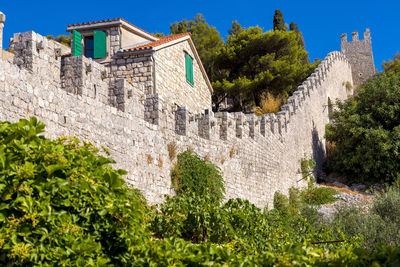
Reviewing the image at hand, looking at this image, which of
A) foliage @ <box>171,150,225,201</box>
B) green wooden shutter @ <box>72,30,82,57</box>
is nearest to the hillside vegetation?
foliage @ <box>171,150,225,201</box>

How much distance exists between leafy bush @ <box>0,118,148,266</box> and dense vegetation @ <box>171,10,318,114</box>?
19922 millimetres

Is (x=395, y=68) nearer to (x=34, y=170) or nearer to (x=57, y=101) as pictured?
(x=57, y=101)

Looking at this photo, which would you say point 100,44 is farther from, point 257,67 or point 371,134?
point 371,134

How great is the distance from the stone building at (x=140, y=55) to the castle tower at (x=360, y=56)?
22046 millimetres

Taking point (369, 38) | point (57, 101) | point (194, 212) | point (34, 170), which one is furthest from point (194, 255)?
point (369, 38)

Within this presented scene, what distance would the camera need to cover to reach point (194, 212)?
6895mm

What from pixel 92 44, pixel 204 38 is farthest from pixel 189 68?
pixel 204 38

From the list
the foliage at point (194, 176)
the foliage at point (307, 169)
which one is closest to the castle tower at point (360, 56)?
the foliage at point (307, 169)

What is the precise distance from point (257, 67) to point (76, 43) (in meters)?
12.3

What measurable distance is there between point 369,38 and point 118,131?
115 feet

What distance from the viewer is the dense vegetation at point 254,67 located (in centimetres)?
2453

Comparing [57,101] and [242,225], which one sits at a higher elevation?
[57,101]

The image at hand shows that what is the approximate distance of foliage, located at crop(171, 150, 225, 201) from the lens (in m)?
10.3

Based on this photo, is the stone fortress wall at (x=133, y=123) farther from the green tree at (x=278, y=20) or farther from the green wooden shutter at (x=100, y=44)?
the green tree at (x=278, y=20)
